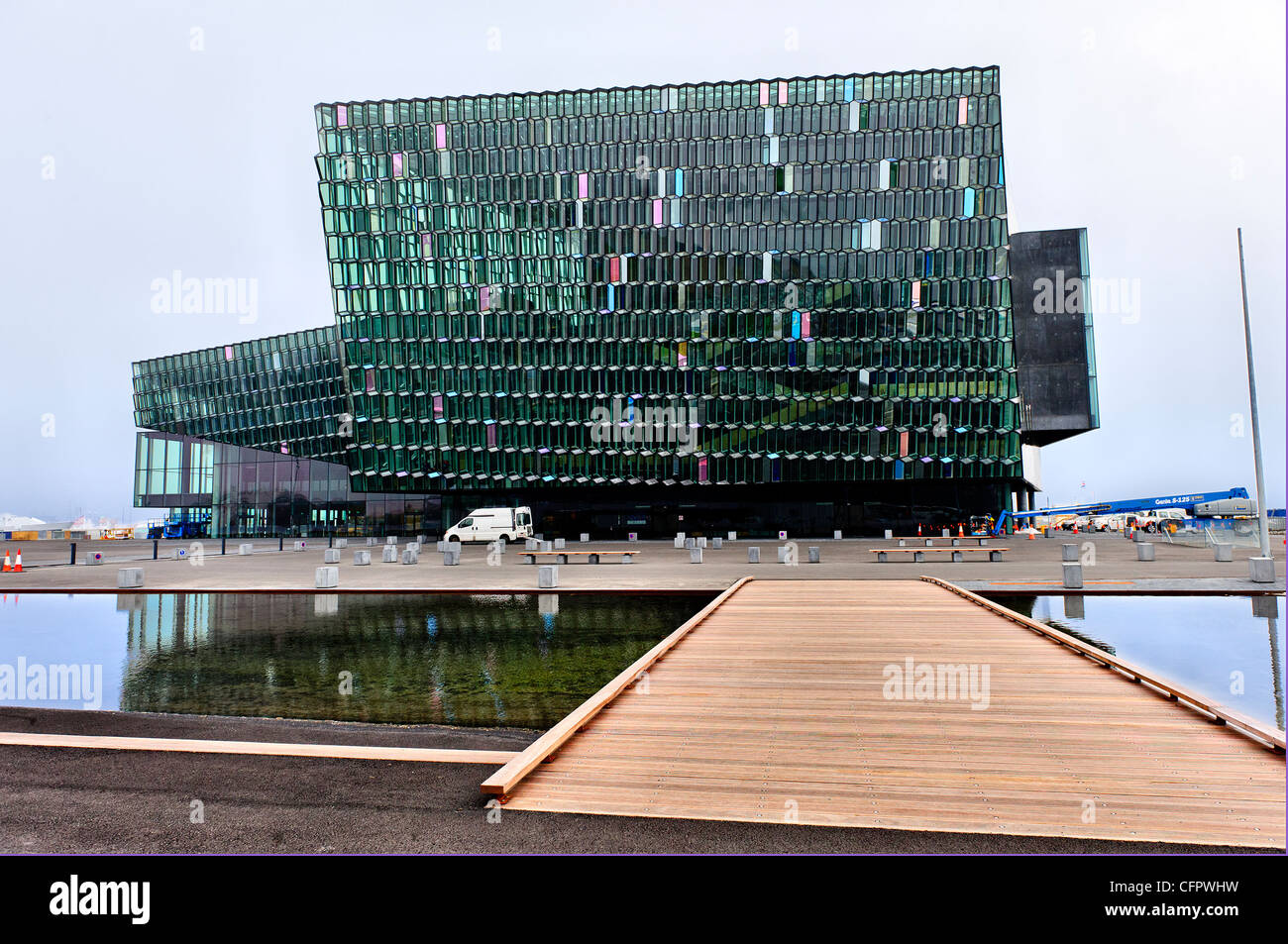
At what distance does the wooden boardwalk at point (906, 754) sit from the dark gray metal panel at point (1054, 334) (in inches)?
2797

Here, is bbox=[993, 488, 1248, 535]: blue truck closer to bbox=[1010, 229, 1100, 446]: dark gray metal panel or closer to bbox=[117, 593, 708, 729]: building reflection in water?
bbox=[1010, 229, 1100, 446]: dark gray metal panel

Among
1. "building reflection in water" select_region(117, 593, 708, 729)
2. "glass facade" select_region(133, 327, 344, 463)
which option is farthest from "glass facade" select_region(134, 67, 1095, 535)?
"building reflection in water" select_region(117, 593, 708, 729)

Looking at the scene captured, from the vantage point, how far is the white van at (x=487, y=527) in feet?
171

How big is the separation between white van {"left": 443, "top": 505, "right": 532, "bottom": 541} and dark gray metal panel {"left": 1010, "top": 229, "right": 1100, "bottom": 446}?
1870 inches

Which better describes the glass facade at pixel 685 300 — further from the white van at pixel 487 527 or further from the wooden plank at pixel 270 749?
the wooden plank at pixel 270 749

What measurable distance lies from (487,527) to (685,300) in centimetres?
2478

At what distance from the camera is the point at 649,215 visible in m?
64.1

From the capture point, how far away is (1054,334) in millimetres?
73688
